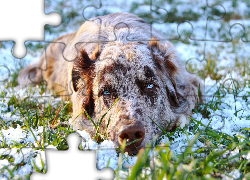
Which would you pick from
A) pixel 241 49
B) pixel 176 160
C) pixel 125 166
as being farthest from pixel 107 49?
pixel 241 49

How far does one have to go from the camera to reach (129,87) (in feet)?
11.3

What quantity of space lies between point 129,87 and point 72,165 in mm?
1265

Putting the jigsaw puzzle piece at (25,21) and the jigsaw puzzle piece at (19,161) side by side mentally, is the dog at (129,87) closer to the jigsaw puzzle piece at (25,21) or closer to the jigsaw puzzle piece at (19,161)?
the jigsaw puzzle piece at (25,21)

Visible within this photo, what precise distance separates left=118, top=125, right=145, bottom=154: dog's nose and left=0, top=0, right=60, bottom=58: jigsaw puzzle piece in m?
1.71

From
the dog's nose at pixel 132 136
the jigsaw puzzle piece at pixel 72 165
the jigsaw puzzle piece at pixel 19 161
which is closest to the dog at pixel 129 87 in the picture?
the dog's nose at pixel 132 136

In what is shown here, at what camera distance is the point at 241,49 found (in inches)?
317

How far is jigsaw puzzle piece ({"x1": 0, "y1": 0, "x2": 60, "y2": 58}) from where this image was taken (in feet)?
12.1

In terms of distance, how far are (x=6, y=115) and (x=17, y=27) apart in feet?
4.21

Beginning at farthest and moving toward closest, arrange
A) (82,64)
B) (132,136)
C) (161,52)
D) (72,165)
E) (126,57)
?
(161,52) < (82,64) < (126,57) < (132,136) < (72,165)

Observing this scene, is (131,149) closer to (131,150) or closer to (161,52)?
(131,150)

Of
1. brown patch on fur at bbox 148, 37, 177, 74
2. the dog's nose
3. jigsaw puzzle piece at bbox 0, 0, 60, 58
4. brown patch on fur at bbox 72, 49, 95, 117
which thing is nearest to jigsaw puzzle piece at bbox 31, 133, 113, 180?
the dog's nose

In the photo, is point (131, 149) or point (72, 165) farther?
point (131, 149)

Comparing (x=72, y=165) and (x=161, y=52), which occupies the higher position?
(x=161, y=52)

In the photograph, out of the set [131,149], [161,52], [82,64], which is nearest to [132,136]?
[131,149]
